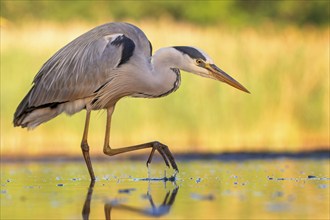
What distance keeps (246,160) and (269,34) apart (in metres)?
6.06

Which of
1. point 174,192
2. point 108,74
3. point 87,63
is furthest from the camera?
point 87,63

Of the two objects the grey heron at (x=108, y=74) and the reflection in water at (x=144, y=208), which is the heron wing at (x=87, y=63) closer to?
the grey heron at (x=108, y=74)

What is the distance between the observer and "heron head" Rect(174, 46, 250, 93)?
8.59 m

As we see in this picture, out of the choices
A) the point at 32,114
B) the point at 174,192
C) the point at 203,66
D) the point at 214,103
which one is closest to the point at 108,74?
the point at 32,114

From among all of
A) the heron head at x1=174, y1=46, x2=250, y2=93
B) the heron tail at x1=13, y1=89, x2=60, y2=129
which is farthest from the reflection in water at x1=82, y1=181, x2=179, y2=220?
the heron tail at x1=13, y1=89, x2=60, y2=129

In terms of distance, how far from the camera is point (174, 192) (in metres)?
7.64

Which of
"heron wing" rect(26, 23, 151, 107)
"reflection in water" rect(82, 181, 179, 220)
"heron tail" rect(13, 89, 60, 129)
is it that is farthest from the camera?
"heron tail" rect(13, 89, 60, 129)

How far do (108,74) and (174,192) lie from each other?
193 centimetres

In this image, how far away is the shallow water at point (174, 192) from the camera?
20.4ft

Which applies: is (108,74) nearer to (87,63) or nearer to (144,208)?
(87,63)

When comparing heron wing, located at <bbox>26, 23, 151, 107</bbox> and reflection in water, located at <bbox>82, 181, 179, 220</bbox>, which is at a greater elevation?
heron wing, located at <bbox>26, 23, 151, 107</bbox>

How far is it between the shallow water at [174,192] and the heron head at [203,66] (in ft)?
2.77

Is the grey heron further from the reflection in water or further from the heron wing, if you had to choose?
the reflection in water

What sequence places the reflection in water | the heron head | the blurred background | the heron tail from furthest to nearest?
the blurred background < the heron tail < the heron head < the reflection in water
